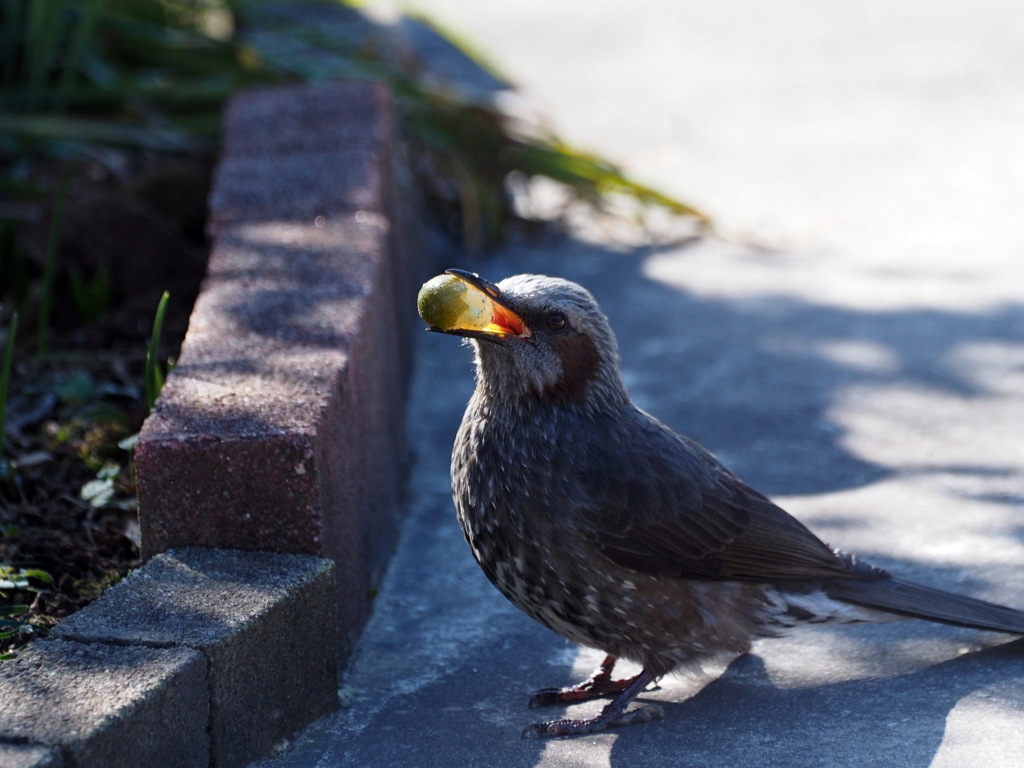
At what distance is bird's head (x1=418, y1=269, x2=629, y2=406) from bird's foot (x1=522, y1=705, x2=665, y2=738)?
787 mm

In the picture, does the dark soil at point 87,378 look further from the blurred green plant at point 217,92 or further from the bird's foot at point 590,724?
the bird's foot at point 590,724

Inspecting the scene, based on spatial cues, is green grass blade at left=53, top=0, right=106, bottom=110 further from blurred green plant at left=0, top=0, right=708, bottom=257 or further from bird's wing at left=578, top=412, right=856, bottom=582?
bird's wing at left=578, top=412, right=856, bottom=582

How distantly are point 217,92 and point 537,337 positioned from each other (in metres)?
3.35

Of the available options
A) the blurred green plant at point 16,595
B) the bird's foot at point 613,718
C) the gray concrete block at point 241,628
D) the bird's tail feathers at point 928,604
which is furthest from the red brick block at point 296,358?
the bird's tail feathers at point 928,604

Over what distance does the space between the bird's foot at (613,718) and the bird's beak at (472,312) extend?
3.04 feet

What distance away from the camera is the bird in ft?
10.3

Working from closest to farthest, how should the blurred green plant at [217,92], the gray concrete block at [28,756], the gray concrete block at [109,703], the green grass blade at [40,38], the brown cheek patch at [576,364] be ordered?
the gray concrete block at [28,756] < the gray concrete block at [109,703] < the brown cheek patch at [576,364] < the green grass blade at [40,38] < the blurred green plant at [217,92]

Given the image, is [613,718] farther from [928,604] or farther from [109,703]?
[109,703]

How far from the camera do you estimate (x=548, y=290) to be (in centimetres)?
318

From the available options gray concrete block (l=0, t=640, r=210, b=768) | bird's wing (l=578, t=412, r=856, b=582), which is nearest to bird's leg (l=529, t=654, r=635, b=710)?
bird's wing (l=578, t=412, r=856, b=582)

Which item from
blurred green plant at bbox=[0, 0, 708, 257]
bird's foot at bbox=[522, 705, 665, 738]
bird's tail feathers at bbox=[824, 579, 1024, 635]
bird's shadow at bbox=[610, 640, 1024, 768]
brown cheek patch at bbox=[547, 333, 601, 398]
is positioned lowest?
bird's foot at bbox=[522, 705, 665, 738]

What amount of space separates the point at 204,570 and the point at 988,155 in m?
5.94

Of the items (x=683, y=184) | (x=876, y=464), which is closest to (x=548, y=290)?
(x=876, y=464)

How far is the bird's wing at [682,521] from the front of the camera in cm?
314
